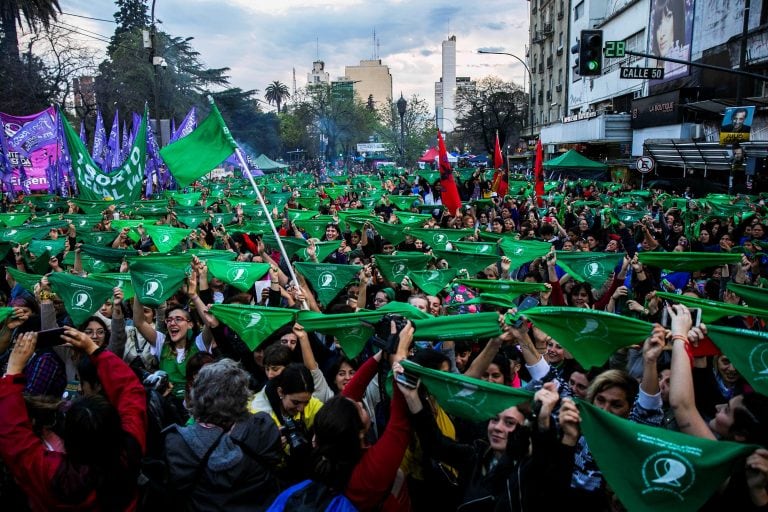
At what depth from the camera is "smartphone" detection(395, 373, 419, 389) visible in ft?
9.20

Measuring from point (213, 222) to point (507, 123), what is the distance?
175 feet

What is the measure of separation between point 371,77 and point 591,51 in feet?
612

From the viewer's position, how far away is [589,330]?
11.6 ft

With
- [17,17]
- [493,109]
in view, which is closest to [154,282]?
[17,17]

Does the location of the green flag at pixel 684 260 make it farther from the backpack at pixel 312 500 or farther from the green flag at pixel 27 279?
the green flag at pixel 27 279

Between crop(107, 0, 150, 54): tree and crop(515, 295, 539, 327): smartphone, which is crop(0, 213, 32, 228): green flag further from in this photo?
crop(107, 0, 150, 54): tree

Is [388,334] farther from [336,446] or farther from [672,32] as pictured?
[672,32]

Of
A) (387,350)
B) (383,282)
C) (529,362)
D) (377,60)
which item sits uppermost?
(377,60)

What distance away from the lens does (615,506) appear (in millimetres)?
2881

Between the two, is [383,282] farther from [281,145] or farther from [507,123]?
[281,145]

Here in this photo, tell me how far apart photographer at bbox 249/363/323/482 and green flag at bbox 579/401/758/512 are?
1532 mm

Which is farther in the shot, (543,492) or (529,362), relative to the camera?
(529,362)

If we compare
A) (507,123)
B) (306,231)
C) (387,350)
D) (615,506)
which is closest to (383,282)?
(306,231)

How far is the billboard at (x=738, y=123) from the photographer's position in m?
16.7
